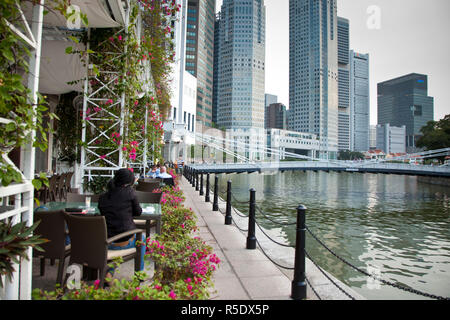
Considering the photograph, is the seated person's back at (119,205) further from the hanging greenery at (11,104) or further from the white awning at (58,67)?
the white awning at (58,67)

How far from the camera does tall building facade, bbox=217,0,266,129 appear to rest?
130m

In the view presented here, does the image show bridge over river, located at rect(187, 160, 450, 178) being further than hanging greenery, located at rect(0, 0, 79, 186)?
Yes

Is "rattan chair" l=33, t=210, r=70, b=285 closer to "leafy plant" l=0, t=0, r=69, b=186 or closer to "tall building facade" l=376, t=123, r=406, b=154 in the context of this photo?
"leafy plant" l=0, t=0, r=69, b=186

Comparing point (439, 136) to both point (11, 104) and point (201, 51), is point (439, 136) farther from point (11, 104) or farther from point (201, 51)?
point (201, 51)

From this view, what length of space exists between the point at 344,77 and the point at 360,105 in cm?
2771

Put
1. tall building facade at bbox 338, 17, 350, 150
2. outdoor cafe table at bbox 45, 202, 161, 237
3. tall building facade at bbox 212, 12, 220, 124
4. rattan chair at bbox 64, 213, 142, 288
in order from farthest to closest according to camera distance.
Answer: tall building facade at bbox 338, 17, 350, 150 < tall building facade at bbox 212, 12, 220, 124 < outdoor cafe table at bbox 45, 202, 161, 237 < rattan chair at bbox 64, 213, 142, 288

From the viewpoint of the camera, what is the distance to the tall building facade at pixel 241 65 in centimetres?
12950

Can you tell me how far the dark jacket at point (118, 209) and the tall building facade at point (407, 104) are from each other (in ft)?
468

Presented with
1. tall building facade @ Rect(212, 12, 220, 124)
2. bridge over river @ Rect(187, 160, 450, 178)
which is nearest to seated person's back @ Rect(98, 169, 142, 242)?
bridge over river @ Rect(187, 160, 450, 178)

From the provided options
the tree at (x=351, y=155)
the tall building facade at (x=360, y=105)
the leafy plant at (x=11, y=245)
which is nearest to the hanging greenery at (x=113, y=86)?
the leafy plant at (x=11, y=245)

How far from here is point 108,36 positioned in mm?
5730

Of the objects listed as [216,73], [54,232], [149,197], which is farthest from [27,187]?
[216,73]

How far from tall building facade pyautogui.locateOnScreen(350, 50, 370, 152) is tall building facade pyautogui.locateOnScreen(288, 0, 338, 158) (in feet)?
133

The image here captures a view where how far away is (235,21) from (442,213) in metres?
140
